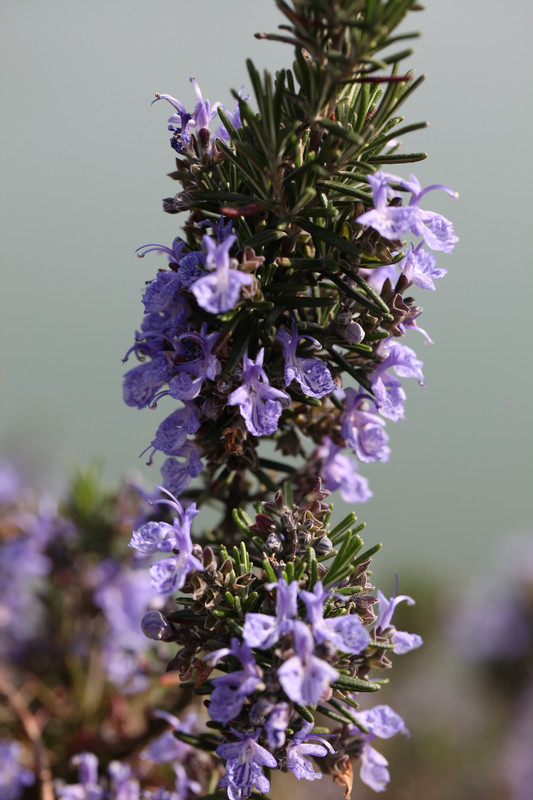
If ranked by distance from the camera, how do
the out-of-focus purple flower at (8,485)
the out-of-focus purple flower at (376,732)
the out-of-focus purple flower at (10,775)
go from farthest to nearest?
the out-of-focus purple flower at (8,485)
the out-of-focus purple flower at (10,775)
the out-of-focus purple flower at (376,732)

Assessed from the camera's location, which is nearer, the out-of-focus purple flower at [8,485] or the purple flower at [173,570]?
the purple flower at [173,570]

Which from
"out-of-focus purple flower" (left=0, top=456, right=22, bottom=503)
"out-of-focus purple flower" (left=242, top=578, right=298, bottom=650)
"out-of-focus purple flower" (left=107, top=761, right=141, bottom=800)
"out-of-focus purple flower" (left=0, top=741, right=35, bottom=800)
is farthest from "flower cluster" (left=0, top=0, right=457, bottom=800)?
"out-of-focus purple flower" (left=0, top=456, right=22, bottom=503)

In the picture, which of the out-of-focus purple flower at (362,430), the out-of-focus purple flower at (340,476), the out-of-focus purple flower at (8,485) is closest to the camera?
the out-of-focus purple flower at (362,430)

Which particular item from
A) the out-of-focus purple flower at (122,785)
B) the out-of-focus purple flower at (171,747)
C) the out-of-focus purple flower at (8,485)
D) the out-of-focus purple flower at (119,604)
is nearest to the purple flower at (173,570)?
the out-of-focus purple flower at (171,747)

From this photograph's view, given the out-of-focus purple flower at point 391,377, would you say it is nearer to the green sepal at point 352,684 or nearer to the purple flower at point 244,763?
the green sepal at point 352,684

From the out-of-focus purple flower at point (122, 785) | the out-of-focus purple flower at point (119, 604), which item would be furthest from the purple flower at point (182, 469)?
the out-of-focus purple flower at point (119, 604)

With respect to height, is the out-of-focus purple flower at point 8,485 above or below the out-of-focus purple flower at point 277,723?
below

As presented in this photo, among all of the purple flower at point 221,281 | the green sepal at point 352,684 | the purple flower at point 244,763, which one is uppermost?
the purple flower at point 221,281
